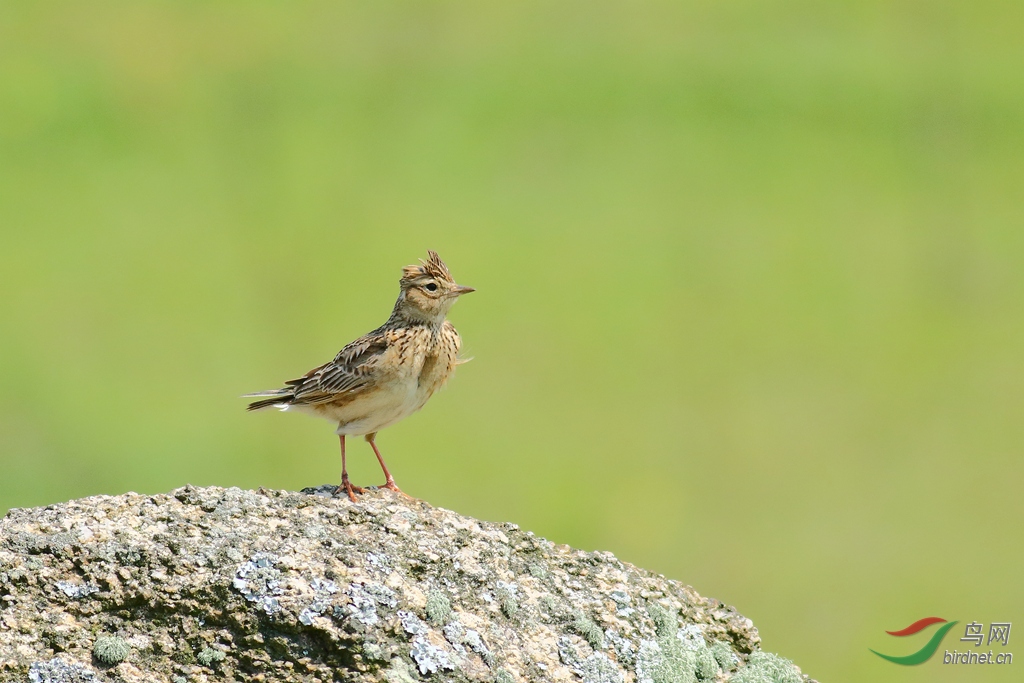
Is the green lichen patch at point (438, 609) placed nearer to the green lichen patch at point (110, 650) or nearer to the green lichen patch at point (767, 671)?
the green lichen patch at point (110, 650)

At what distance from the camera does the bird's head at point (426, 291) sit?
25.1 feet

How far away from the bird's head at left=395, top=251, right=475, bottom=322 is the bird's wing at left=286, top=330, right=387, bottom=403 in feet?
0.79

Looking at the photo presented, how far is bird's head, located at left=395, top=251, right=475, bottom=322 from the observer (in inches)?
301

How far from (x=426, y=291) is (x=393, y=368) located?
56 cm

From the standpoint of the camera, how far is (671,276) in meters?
28.5

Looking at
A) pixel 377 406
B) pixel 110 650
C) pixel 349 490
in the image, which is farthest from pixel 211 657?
pixel 377 406

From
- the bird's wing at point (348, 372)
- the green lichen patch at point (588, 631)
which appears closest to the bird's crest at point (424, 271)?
the bird's wing at point (348, 372)

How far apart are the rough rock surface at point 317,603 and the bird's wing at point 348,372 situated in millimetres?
1282

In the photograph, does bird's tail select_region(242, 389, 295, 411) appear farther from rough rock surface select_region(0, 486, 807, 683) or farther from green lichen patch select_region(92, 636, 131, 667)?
green lichen patch select_region(92, 636, 131, 667)

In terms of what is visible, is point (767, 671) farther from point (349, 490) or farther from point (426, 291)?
point (426, 291)

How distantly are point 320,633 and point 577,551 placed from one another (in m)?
1.68

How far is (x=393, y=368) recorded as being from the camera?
7379 millimetres

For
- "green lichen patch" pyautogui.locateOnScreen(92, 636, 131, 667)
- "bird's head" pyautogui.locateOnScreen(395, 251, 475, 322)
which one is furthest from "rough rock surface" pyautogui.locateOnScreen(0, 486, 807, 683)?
"bird's head" pyautogui.locateOnScreen(395, 251, 475, 322)

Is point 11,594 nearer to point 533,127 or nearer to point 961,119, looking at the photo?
point 533,127
